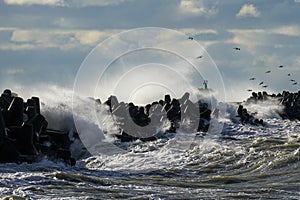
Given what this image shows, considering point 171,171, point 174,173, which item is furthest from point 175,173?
point 171,171

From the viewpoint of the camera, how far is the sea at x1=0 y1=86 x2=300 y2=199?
20109 mm

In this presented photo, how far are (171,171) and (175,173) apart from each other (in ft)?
1.80

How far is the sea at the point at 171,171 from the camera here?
20109mm

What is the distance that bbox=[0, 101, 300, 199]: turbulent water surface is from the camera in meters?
20.1

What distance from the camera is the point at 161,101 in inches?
2117

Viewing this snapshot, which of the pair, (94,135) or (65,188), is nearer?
(65,188)

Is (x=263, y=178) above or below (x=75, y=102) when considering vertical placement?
below

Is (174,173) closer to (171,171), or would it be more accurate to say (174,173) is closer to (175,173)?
(175,173)

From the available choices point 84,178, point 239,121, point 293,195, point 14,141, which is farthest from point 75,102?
point 293,195

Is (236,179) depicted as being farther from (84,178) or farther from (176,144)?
(176,144)

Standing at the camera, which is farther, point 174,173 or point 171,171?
point 171,171

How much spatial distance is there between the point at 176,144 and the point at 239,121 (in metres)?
16.8

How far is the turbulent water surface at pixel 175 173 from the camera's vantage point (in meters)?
20.1

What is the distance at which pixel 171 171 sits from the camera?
2778 centimetres
